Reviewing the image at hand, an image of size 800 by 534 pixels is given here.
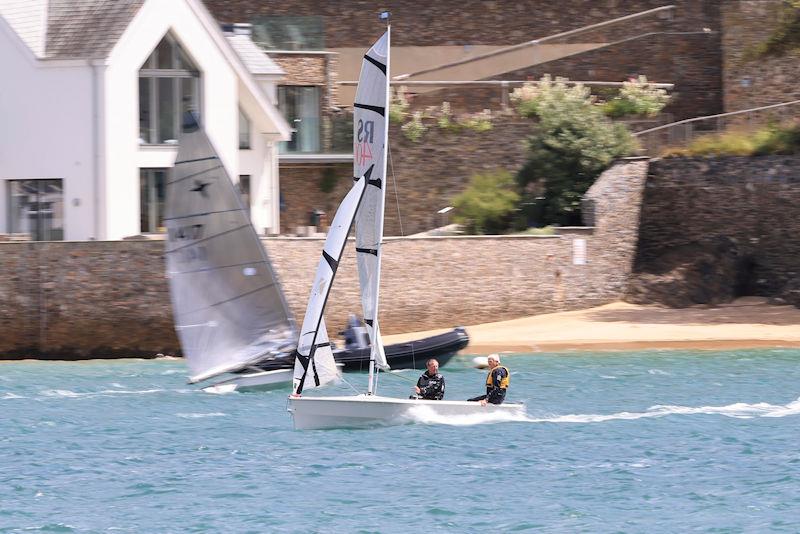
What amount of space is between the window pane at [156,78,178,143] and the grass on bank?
16.1 meters

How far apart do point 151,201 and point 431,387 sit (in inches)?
699

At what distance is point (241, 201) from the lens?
111 feet

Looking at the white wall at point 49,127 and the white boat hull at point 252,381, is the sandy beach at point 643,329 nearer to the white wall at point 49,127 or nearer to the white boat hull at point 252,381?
the white boat hull at point 252,381

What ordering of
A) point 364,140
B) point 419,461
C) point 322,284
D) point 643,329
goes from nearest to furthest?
point 419,461, point 322,284, point 364,140, point 643,329

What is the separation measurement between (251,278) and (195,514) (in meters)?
12.2

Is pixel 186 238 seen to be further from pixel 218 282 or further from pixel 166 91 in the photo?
pixel 166 91

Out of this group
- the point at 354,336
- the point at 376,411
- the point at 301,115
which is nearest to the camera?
the point at 376,411

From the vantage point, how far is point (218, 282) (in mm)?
33375

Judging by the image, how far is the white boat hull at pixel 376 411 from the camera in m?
27.0

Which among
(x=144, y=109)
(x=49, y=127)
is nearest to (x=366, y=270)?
(x=144, y=109)

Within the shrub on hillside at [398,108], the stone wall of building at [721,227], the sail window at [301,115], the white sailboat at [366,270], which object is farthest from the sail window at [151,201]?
the white sailboat at [366,270]

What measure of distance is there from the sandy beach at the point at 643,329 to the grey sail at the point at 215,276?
7.65m

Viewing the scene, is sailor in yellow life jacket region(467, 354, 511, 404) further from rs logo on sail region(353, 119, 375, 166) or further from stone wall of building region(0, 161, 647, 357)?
stone wall of building region(0, 161, 647, 357)

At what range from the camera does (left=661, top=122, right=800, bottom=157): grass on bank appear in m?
45.2
